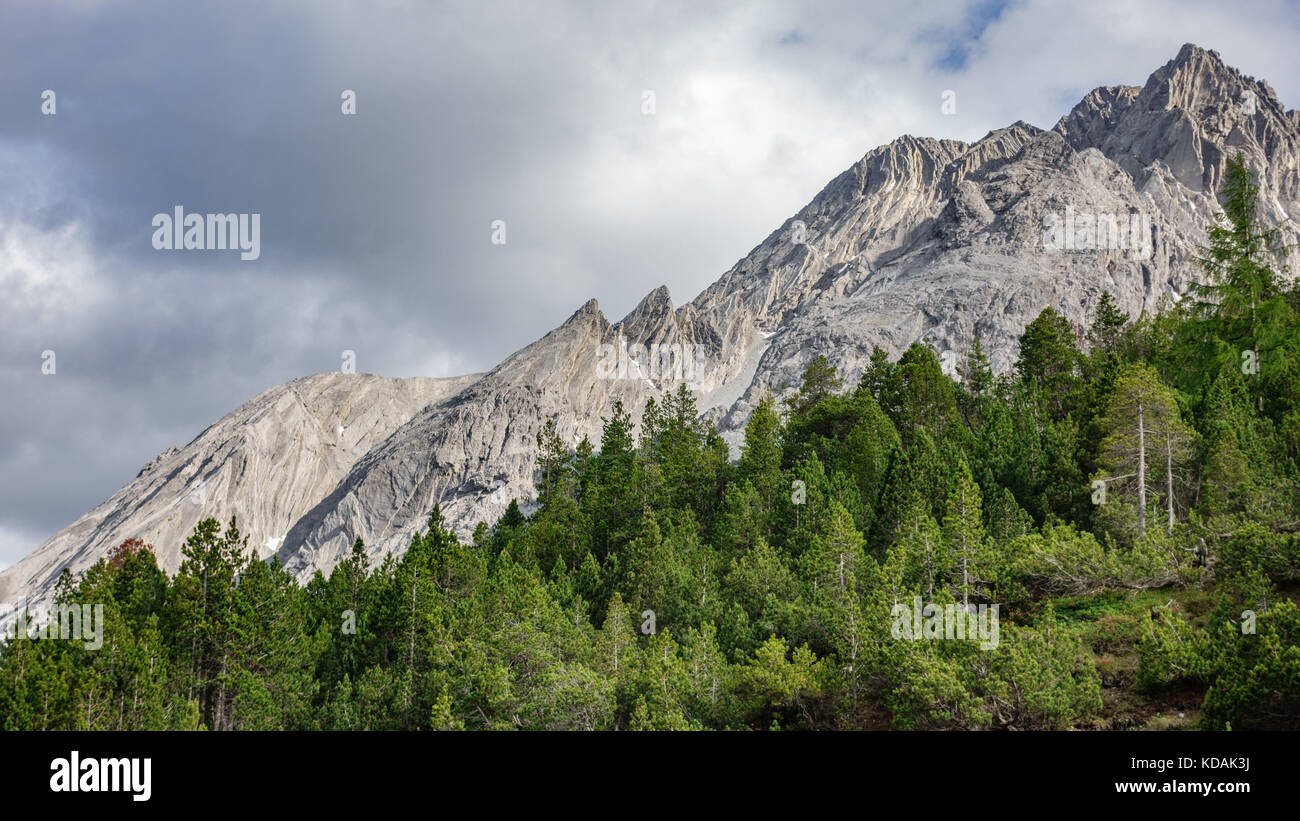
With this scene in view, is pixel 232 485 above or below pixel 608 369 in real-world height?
below

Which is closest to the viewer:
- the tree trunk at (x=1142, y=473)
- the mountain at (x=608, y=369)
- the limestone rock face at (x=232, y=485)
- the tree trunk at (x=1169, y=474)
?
the tree trunk at (x=1142, y=473)

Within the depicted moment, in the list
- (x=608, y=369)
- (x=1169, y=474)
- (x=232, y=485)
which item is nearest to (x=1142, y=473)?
(x=1169, y=474)

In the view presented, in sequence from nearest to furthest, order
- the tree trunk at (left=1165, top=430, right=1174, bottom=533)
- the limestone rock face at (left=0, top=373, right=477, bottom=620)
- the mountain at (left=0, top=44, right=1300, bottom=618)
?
the tree trunk at (left=1165, top=430, right=1174, bottom=533), the mountain at (left=0, top=44, right=1300, bottom=618), the limestone rock face at (left=0, top=373, right=477, bottom=620)

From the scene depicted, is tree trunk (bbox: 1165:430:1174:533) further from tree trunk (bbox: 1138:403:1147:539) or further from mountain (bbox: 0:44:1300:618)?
mountain (bbox: 0:44:1300:618)

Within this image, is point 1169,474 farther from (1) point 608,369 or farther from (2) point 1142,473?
(1) point 608,369

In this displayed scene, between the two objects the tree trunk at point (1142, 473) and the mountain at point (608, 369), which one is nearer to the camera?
the tree trunk at point (1142, 473)

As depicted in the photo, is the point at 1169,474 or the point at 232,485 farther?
the point at 232,485

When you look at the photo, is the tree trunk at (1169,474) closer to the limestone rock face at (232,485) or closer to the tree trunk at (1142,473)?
the tree trunk at (1142,473)

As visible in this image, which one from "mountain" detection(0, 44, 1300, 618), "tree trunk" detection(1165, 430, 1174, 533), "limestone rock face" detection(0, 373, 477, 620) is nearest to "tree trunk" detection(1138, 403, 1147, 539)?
"tree trunk" detection(1165, 430, 1174, 533)

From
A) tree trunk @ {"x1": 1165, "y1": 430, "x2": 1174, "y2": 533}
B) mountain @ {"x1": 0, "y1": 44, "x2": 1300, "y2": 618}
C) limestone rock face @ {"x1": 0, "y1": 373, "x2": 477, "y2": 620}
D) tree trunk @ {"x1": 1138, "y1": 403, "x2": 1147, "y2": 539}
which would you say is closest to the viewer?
tree trunk @ {"x1": 1138, "y1": 403, "x2": 1147, "y2": 539}

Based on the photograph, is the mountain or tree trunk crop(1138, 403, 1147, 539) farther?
the mountain

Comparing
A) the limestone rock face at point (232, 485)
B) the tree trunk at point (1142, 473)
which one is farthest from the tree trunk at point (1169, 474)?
the limestone rock face at point (232, 485)

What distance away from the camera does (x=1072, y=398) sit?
172ft
